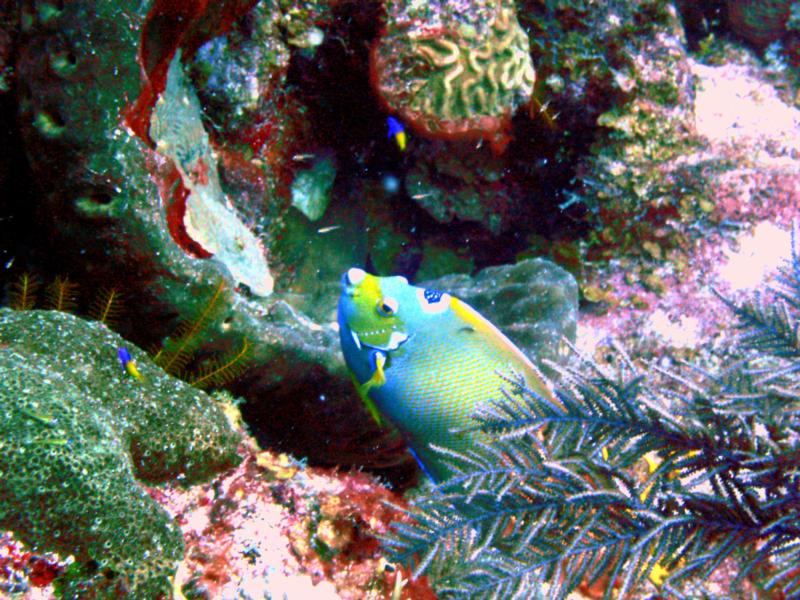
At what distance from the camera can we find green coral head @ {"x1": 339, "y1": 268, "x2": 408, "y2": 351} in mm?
2584

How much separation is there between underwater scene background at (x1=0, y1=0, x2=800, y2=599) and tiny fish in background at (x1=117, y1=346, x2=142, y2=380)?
0.09 feet

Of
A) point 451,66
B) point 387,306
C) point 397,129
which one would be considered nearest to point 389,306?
point 387,306

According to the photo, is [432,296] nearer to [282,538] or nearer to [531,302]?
[282,538]

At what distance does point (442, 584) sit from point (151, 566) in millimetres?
1082

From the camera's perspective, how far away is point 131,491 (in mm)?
1896

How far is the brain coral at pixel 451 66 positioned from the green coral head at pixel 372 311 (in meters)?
2.57

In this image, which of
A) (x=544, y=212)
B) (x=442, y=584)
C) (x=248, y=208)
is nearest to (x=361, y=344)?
(x=442, y=584)

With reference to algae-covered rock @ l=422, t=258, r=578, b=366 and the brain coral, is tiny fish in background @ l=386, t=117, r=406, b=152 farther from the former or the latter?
algae-covered rock @ l=422, t=258, r=578, b=366

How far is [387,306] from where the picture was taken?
101 inches

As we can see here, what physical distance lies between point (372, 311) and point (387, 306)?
84mm

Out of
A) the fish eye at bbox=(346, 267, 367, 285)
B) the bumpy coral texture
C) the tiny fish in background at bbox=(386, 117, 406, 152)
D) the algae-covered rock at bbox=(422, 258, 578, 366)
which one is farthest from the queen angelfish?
the tiny fish in background at bbox=(386, 117, 406, 152)

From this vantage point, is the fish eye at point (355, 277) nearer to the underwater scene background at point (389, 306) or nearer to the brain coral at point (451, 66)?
the underwater scene background at point (389, 306)

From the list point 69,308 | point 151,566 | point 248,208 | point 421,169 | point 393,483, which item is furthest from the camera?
point 421,169

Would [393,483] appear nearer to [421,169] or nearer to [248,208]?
[248,208]
